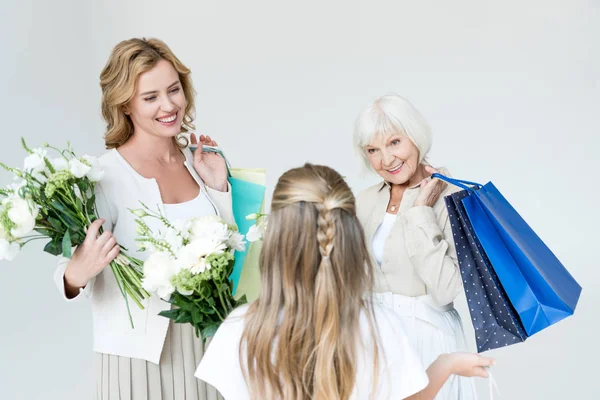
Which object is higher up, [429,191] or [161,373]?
[429,191]

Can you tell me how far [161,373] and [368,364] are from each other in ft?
2.72

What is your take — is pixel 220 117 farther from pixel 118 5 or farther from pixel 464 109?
pixel 464 109

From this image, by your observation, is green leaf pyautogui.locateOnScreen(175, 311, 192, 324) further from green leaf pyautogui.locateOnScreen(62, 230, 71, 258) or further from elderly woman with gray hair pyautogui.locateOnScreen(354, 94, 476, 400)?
elderly woman with gray hair pyautogui.locateOnScreen(354, 94, 476, 400)

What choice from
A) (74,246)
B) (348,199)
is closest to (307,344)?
(348,199)

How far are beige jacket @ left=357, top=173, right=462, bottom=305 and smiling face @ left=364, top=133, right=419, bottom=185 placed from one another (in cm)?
7

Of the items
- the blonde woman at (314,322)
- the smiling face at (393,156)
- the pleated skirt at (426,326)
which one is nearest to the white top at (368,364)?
the blonde woman at (314,322)

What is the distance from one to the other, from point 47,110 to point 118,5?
92cm

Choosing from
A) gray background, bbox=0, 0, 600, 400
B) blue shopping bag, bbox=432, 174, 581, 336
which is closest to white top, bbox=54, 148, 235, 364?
blue shopping bag, bbox=432, 174, 581, 336

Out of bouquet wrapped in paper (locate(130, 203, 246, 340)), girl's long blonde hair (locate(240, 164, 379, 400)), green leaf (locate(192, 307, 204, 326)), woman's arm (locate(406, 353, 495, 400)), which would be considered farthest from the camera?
green leaf (locate(192, 307, 204, 326))

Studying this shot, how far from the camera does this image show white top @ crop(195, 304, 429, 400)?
1865mm

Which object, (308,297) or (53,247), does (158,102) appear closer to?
(53,247)

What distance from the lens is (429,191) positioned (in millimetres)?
2553

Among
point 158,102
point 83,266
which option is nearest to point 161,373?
point 83,266

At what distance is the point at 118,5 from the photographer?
18.2 ft
